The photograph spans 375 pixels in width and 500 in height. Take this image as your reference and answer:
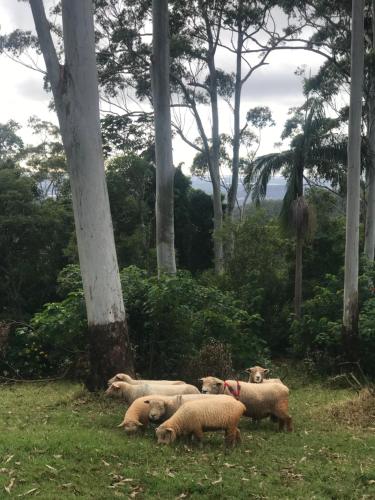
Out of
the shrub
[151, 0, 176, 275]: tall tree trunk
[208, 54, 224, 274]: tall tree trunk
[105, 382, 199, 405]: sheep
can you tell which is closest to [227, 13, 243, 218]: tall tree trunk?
[208, 54, 224, 274]: tall tree trunk

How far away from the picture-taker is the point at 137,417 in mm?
6621

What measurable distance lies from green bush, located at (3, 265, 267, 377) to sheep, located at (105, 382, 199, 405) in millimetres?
2813

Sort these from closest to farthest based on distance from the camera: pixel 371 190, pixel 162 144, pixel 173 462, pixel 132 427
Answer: pixel 173 462 → pixel 132 427 → pixel 162 144 → pixel 371 190

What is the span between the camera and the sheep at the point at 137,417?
6.53 metres

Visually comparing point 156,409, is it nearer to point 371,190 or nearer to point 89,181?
point 89,181

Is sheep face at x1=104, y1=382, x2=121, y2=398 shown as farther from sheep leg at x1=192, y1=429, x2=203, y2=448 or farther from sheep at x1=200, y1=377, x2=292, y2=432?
sheep leg at x1=192, y1=429, x2=203, y2=448

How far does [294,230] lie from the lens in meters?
15.7

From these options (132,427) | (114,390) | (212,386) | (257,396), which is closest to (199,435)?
(132,427)

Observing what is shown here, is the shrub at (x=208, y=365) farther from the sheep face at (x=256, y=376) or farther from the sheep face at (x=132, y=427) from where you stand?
the sheep face at (x=132, y=427)

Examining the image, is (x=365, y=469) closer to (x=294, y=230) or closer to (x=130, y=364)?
(x=130, y=364)

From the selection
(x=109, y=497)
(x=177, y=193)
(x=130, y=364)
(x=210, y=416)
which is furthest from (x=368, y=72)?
(x=109, y=497)

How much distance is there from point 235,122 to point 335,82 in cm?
540

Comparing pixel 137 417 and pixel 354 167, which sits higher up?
pixel 354 167

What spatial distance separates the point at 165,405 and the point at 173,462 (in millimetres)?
999
